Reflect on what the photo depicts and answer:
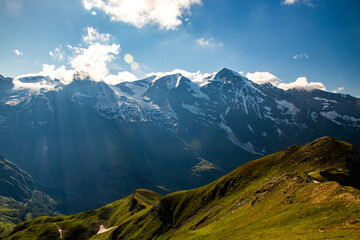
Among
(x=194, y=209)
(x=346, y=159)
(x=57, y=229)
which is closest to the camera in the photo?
(x=346, y=159)

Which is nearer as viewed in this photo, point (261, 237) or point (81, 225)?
point (261, 237)

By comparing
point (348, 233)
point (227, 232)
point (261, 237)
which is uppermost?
point (348, 233)

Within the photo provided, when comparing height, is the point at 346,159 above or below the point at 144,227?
above

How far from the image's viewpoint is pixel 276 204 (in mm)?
58156

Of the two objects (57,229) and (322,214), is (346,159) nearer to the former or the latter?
(322,214)

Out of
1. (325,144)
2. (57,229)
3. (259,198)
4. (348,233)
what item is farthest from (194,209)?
(57,229)

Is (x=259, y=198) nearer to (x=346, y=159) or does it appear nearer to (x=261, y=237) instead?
(x=261, y=237)

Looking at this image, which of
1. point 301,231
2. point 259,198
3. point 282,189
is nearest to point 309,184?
point 282,189

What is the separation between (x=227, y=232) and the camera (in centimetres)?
5697

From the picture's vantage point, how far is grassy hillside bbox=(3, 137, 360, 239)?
4116 cm

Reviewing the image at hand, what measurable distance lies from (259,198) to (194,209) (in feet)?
132

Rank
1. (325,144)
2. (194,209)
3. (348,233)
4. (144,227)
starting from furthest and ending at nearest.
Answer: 1. (144,227)
2. (194,209)
3. (325,144)
4. (348,233)

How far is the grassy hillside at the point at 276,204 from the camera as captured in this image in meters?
41.2

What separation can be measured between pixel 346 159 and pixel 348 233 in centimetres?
5747
